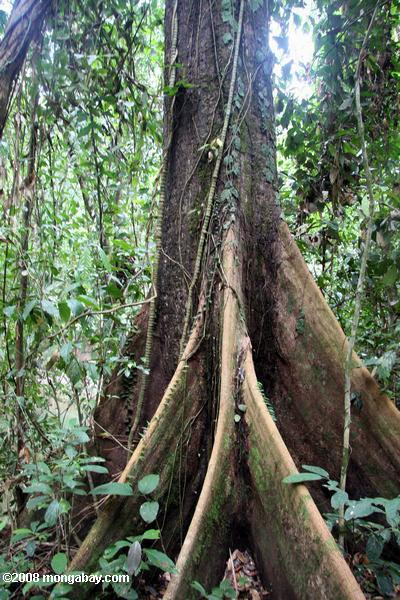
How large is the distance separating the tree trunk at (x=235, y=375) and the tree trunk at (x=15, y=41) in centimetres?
109

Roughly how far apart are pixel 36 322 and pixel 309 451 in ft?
5.28

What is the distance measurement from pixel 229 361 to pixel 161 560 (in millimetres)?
896

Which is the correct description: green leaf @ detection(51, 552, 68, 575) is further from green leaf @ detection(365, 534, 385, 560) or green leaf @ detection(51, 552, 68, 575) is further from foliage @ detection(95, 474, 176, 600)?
green leaf @ detection(365, 534, 385, 560)

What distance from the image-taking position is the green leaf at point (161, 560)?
1441 mm

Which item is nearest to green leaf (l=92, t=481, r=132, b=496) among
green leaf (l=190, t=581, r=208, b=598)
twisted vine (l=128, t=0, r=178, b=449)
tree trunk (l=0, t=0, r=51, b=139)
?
green leaf (l=190, t=581, r=208, b=598)

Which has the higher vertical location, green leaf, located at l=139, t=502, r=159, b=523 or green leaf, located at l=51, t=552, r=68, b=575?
green leaf, located at l=139, t=502, r=159, b=523

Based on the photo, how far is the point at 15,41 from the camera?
1561 millimetres

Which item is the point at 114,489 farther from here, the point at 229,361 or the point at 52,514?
the point at 229,361

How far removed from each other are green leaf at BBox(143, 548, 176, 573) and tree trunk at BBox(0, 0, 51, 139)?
1.62 meters

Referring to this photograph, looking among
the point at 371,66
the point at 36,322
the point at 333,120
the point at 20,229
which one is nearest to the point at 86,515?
the point at 36,322

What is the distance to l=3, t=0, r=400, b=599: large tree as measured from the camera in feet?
5.66

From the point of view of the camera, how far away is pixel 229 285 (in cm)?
224

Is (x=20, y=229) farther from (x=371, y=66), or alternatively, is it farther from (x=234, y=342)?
(x=371, y=66)

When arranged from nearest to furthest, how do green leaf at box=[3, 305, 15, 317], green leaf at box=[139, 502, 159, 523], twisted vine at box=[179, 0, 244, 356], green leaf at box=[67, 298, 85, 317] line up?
1. green leaf at box=[139, 502, 159, 523]
2. green leaf at box=[67, 298, 85, 317]
3. green leaf at box=[3, 305, 15, 317]
4. twisted vine at box=[179, 0, 244, 356]
